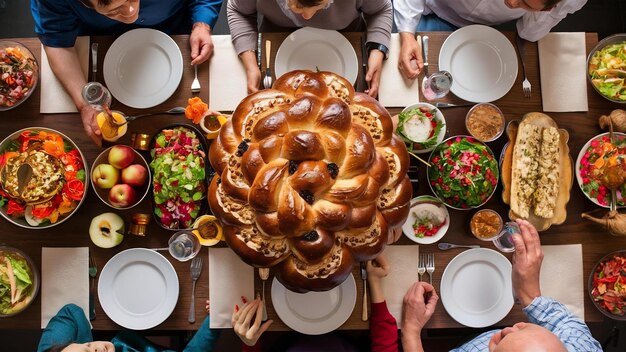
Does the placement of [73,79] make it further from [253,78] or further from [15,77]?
[253,78]

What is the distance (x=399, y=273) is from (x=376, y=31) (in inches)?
45.9

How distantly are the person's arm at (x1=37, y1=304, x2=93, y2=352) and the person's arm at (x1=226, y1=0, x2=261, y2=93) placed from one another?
4.29 feet

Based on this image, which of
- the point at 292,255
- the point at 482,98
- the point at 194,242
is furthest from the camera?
the point at 482,98

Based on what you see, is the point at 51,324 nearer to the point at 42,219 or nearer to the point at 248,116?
the point at 42,219

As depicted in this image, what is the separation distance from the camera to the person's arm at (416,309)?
2103 millimetres

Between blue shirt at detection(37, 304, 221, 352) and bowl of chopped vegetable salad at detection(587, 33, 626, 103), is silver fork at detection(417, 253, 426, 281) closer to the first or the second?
blue shirt at detection(37, 304, 221, 352)

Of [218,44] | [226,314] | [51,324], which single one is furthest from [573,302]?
[51,324]

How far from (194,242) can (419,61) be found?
4.42 ft

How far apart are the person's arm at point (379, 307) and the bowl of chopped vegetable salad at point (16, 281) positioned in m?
1.57

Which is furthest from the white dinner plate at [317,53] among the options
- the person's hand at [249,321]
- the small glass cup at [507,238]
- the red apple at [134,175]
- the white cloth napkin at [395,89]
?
the person's hand at [249,321]

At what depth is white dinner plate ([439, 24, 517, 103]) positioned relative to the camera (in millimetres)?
2236

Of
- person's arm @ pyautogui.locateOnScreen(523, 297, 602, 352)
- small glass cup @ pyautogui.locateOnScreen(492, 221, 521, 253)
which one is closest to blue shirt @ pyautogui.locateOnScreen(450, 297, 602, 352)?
person's arm @ pyautogui.locateOnScreen(523, 297, 602, 352)

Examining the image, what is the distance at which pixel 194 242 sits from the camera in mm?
2090

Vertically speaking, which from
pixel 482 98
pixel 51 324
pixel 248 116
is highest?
pixel 482 98
